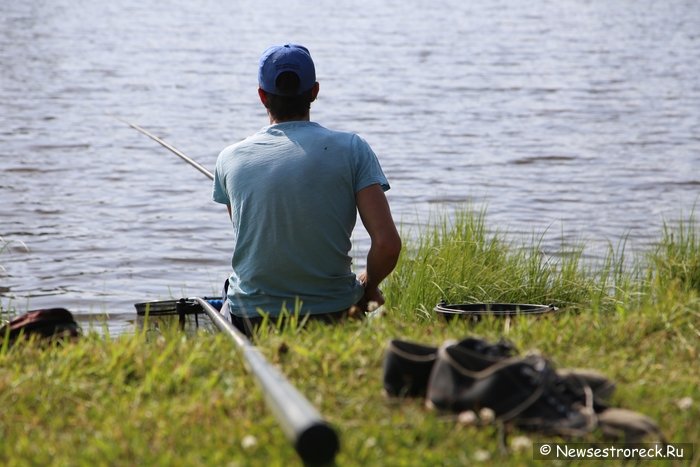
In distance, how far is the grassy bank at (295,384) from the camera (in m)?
2.96

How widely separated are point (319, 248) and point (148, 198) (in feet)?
25.6

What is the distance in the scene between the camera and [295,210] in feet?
14.8

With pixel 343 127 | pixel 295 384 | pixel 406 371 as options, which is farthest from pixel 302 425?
pixel 343 127

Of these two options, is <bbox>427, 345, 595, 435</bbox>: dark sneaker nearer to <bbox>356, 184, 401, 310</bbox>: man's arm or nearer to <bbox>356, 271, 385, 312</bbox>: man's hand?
<bbox>356, 184, 401, 310</bbox>: man's arm

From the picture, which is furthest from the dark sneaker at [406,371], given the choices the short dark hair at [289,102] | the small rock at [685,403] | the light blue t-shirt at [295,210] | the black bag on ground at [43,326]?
the short dark hair at [289,102]

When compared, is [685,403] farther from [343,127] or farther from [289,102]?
[343,127]

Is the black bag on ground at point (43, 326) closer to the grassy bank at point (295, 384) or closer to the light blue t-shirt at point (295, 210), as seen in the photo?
the grassy bank at point (295, 384)

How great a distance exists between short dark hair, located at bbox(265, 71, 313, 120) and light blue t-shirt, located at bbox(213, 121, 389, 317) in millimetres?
67

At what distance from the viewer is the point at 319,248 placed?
15.0ft

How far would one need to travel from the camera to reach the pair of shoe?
3.06 m

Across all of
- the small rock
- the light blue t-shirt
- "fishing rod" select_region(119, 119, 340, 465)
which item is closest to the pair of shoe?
the small rock

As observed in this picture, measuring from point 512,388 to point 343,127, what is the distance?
13.4m

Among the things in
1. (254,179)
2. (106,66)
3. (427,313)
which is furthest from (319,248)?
(106,66)

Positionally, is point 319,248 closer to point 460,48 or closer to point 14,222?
point 14,222
